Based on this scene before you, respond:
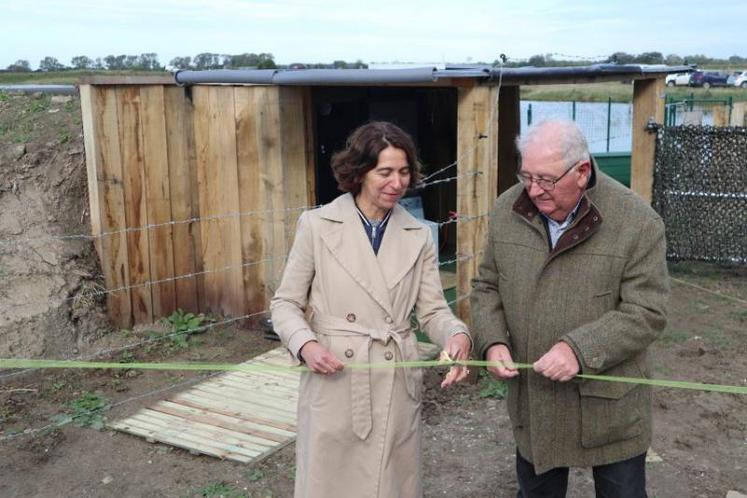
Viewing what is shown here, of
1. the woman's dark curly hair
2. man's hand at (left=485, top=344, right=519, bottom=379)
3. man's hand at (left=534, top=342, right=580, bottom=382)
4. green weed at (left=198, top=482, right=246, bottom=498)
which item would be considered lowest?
green weed at (left=198, top=482, right=246, bottom=498)

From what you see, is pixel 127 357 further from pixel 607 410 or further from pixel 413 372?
pixel 607 410

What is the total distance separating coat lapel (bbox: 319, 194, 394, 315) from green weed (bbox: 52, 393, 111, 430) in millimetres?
3020

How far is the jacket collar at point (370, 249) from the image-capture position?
9.64ft

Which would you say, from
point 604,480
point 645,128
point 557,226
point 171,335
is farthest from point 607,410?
point 645,128

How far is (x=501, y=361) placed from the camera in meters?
2.95

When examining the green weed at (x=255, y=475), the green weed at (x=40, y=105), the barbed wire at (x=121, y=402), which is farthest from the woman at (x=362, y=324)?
the green weed at (x=40, y=105)

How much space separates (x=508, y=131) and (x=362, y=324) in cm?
721

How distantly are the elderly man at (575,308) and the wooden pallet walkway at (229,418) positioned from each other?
2265 mm

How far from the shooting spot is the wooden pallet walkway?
16.2ft

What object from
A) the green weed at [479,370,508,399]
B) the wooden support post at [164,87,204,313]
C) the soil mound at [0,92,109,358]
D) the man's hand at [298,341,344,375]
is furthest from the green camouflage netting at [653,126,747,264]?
the man's hand at [298,341,344,375]

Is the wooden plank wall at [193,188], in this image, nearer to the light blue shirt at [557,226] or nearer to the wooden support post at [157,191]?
the wooden support post at [157,191]

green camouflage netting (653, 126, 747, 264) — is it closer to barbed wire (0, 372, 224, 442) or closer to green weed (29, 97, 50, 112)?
barbed wire (0, 372, 224, 442)

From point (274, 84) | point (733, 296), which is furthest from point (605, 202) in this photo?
point (733, 296)

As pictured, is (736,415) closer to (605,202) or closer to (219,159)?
(605,202)
